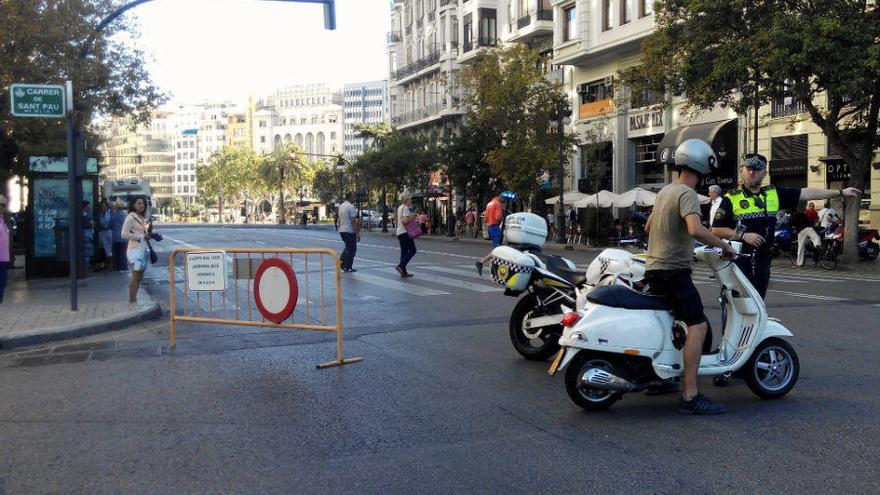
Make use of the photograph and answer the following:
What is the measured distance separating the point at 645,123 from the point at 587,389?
32.0 meters

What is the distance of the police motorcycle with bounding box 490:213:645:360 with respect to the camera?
22.9 feet

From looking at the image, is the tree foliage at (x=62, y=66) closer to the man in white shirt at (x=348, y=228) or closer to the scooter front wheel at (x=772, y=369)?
the man in white shirt at (x=348, y=228)

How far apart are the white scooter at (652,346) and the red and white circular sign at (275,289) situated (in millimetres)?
3498

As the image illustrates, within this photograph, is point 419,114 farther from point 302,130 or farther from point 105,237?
point 302,130

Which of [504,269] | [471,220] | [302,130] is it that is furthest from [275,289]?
[302,130]

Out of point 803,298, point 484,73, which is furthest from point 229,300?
point 484,73

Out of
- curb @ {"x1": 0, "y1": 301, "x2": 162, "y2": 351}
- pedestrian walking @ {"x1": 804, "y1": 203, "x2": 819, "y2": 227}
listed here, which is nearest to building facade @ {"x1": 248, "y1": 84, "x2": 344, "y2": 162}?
pedestrian walking @ {"x1": 804, "y1": 203, "x2": 819, "y2": 227}

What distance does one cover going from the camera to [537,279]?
Result: 721 centimetres

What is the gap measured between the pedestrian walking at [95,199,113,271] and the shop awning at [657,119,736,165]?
19.0 m

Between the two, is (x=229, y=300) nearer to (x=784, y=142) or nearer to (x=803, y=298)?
(x=803, y=298)

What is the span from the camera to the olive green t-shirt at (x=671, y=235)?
5.39m

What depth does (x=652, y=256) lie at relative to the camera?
5.54 metres

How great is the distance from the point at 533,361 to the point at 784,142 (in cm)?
2470

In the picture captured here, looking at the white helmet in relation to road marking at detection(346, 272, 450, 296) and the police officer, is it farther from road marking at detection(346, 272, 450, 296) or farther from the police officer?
road marking at detection(346, 272, 450, 296)
